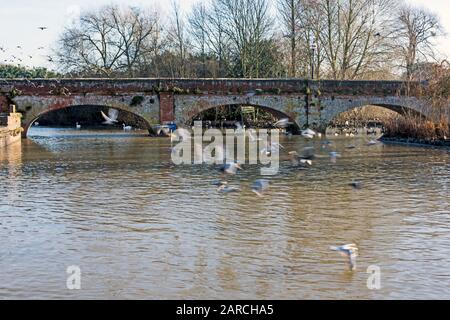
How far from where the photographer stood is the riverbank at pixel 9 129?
26938 mm

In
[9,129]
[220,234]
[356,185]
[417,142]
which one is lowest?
[220,234]

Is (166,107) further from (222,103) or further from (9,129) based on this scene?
(9,129)

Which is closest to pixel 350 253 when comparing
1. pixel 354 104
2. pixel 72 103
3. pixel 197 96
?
pixel 197 96

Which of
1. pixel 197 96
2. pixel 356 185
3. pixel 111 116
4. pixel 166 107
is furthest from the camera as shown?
pixel 111 116

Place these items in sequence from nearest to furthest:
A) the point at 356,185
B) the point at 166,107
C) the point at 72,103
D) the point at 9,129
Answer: the point at 356,185 < the point at 9,129 < the point at 72,103 < the point at 166,107

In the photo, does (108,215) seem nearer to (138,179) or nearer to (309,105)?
(138,179)

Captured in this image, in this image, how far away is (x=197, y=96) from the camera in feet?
115

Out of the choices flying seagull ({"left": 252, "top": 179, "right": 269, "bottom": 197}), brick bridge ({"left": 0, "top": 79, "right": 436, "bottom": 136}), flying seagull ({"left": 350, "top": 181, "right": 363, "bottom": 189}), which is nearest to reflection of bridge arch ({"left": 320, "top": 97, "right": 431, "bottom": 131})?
brick bridge ({"left": 0, "top": 79, "right": 436, "bottom": 136})

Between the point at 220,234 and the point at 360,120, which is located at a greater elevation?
the point at 360,120

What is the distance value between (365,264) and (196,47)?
141 feet

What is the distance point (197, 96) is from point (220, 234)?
2636cm

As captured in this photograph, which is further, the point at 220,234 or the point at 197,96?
the point at 197,96

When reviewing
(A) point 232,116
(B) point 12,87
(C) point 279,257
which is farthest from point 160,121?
(C) point 279,257

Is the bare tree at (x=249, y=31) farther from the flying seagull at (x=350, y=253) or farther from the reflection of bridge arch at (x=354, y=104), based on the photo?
the flying seagull at (x=350, y=253)
